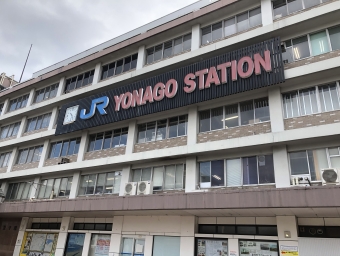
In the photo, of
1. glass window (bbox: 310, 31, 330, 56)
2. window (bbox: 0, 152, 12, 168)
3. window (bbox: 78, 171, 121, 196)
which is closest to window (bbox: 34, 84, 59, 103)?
window (bbox: 0, 152, 12, 168)

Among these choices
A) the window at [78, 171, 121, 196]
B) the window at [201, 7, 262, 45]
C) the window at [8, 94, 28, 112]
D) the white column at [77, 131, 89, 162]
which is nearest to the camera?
the window at [201, 7, 262, 45]

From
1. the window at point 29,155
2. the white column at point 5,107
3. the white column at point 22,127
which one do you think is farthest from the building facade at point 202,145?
the white column at point 5,107

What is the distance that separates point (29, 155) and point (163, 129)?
43.4ft

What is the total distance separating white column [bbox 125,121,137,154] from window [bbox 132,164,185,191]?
4.84ft

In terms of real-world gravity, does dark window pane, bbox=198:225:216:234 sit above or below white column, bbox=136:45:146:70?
below

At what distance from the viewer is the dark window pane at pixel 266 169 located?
12.1 meters

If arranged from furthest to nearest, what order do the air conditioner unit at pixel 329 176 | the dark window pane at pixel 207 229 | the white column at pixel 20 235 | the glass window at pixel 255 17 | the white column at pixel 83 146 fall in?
1. the white column at pixel 20 235
2. the white column at pixel 83 146
3. the glass window at pixel 255 17
4. the dark window pane at pixel 207 229
5. the air conditioner unit at pixel 329 176

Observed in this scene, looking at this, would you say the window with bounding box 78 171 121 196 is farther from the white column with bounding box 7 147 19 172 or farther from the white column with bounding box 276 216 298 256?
the white column with bounding box 276 216 298 256

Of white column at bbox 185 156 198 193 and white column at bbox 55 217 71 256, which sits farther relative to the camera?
white column at bbox 55 217 71 256

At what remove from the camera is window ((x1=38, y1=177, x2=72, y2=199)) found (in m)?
19.1

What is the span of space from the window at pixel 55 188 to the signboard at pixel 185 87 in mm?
3544

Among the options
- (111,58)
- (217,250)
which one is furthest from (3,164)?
(217,250)

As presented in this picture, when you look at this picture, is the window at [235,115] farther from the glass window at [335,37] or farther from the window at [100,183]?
the window at [100,183]

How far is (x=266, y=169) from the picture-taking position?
1231 cm
